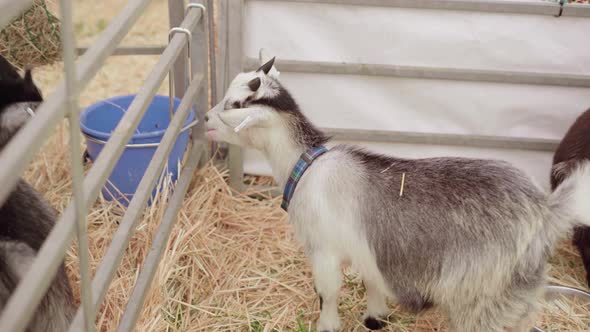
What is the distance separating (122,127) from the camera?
2383 millimetres

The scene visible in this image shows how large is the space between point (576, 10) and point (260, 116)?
1953 mm

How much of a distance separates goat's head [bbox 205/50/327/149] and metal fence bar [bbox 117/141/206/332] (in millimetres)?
593

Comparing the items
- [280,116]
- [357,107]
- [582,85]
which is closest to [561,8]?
[582,85]

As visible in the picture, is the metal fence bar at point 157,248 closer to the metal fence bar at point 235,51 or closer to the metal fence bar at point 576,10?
the metal fence bar at point 235,51

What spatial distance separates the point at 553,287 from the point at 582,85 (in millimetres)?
1161

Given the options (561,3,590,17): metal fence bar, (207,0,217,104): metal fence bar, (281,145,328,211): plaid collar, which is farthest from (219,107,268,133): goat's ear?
(561,3,590,17): metal fence bar

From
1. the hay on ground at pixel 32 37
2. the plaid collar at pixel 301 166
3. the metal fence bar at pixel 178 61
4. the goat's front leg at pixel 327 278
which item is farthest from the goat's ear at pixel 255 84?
the hay on ground at pixel 32 37

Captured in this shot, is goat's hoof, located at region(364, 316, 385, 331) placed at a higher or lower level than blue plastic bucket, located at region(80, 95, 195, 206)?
lower

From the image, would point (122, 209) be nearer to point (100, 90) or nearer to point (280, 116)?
point (280, 116)

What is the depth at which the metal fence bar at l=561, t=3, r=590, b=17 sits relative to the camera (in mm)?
3678

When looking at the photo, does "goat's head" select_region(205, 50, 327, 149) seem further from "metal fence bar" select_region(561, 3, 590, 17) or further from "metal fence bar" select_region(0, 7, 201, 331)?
"metal fence bar" select_region(561, 3, 590, 17)

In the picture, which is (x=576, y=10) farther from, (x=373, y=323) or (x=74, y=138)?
(x=74, y=138)

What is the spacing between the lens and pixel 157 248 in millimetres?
3240

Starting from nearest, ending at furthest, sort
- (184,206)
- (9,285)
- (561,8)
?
1. (9,285)
2. (561,8)
3. (184,206)
